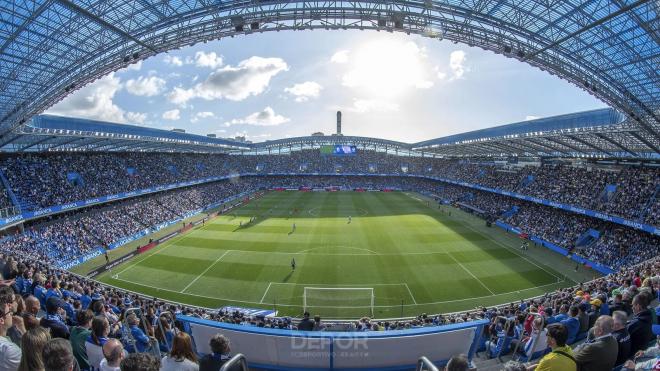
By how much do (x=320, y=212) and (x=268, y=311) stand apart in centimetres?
3161

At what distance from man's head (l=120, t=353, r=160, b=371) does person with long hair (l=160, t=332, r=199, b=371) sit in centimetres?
110

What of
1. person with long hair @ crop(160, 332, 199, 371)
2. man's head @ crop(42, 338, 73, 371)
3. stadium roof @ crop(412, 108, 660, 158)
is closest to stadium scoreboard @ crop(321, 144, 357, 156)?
stadium roof @ crop(412, 108, 660, 158)

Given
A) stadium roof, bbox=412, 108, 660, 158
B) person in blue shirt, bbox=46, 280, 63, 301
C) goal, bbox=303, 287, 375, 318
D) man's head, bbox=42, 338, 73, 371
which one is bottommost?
goal, bbox=303, 287, 375, 318

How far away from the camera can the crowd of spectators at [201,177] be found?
1219 inches

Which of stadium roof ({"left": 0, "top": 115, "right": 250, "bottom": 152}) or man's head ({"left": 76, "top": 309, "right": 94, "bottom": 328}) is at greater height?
stadium roof ({"left": 0, "top": 115, "right": 250, "bottom": 152})

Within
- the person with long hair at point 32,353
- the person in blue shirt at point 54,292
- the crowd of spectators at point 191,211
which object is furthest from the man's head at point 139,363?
the crowd of spectators at point 191,211

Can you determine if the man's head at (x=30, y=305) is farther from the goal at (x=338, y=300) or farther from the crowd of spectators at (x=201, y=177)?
the crowd of spectators at (x=201, y=177)

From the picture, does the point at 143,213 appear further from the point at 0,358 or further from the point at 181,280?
the point at 0,358

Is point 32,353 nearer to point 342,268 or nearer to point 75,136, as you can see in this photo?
point 342,268

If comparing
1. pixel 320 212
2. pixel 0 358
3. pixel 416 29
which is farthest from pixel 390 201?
pixel 0 358

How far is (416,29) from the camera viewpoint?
2066 cm

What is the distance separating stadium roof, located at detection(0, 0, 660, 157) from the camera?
1825 cm

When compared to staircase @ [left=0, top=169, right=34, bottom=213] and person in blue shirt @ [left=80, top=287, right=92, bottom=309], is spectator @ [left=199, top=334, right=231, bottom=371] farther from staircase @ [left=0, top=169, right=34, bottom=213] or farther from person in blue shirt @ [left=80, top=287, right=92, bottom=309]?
staircase @ [left=0, top=169, right=34, bottom=213]

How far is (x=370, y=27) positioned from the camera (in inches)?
787
